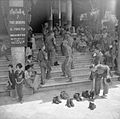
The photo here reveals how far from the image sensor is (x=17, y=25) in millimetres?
9641

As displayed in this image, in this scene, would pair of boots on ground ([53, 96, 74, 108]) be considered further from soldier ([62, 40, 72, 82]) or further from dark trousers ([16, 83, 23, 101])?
soldier ([62, 40, 72, 82])

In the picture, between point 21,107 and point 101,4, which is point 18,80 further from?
point 101,4

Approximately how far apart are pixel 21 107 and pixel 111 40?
7374 mm

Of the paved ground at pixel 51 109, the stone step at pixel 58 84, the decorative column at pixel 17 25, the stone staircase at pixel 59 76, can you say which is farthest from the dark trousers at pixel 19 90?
the decorative column at pixel 17 25

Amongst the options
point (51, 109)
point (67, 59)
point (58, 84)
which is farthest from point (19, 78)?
point (67, 59)

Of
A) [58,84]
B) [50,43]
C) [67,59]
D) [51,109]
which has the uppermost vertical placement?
[50,43]

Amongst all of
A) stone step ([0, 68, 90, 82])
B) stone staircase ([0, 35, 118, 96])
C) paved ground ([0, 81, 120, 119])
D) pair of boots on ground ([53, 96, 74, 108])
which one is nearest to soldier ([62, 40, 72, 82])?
stone staircase ([0, 35, 118, 96])

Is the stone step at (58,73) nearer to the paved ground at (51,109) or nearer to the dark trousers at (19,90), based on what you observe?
the paved ground at (51,109)

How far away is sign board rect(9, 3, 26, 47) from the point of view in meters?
9.48

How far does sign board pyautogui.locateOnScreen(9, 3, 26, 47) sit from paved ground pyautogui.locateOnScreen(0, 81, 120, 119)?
2620 mm

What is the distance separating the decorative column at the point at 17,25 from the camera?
9477 millimetres

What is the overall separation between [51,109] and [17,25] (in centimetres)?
386

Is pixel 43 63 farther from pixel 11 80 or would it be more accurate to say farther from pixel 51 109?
pixel 51 109

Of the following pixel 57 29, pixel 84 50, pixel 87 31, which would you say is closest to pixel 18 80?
pixel 84 50
